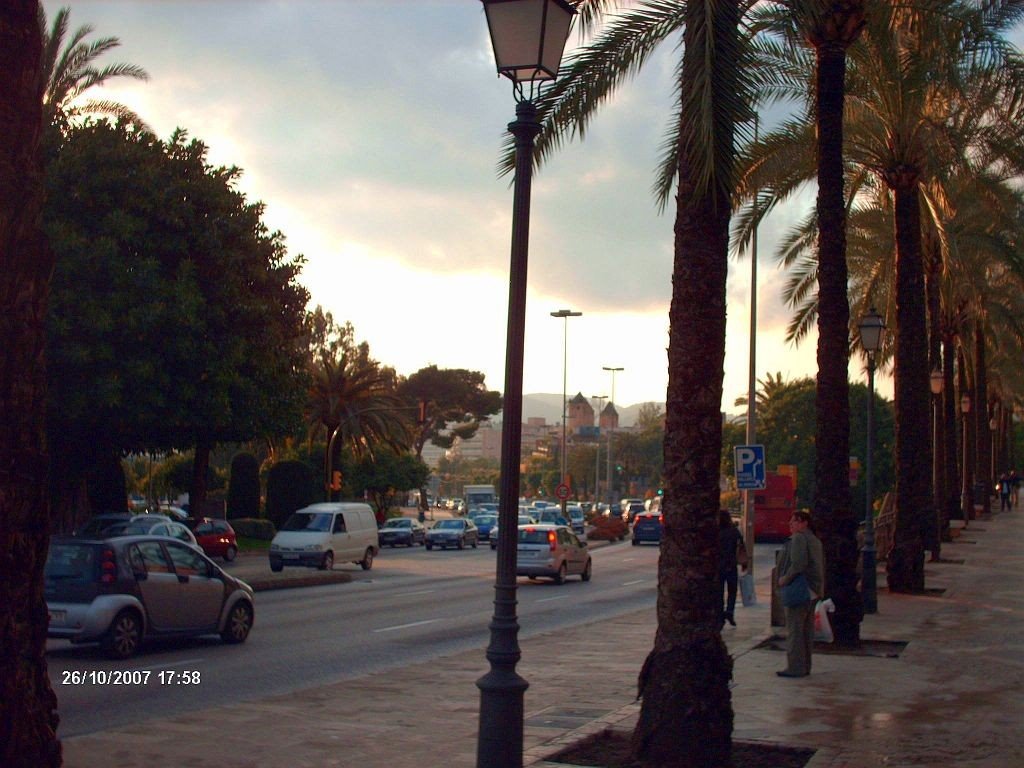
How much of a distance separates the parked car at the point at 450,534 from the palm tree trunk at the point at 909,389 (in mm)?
28882

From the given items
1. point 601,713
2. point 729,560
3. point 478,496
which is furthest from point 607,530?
point 601,713

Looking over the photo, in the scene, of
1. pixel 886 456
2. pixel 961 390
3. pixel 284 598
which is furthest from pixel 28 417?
pixel 886 456

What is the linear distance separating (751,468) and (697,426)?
13.1 m

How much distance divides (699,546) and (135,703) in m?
5.82

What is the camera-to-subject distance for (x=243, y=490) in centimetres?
5462

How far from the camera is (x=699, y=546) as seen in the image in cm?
866

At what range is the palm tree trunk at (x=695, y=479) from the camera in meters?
8.48

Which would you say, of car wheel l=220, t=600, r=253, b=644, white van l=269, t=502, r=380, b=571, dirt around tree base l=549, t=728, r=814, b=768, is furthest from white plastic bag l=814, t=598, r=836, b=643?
white van l=269, t=502, r=380, b=571

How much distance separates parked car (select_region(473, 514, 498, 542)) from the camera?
57787 mm

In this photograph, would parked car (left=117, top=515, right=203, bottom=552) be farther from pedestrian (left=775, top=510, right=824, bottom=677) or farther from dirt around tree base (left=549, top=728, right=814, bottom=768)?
dirt around tree base (left=549, top=728, right=814, bottom=768)

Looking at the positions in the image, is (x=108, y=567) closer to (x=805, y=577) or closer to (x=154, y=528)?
(x=805, y=577)

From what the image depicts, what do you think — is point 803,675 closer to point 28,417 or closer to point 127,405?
point 28,417
